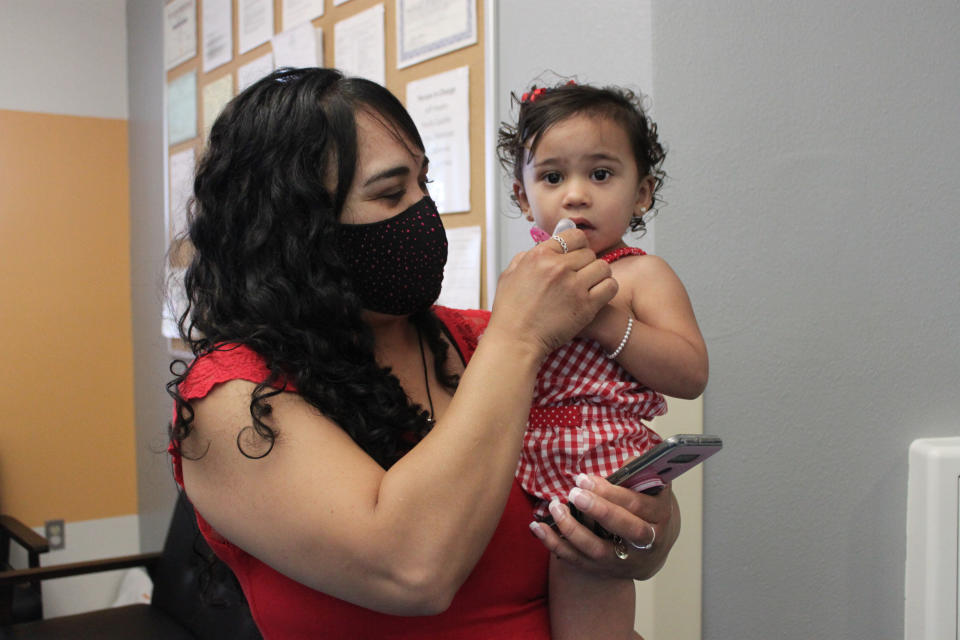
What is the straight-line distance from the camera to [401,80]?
2.12 m

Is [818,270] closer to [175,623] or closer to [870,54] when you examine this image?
[870,54]

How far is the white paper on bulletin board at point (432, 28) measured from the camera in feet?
6.19

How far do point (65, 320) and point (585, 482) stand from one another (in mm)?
3313

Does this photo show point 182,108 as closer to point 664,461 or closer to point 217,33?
point 217,33

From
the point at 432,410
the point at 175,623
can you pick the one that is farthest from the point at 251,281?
the point at 175,623

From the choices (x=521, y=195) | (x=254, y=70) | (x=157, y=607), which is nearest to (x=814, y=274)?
(x=521, y=195)

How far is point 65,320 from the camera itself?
3648 millimetres

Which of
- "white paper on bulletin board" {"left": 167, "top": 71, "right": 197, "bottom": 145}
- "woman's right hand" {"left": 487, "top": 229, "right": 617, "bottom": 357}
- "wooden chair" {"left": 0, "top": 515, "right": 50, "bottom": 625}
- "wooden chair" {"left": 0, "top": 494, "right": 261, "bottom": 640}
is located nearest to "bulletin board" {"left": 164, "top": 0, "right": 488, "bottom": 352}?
"white paper on bulletin board" {"left": 167, "top": 71, "right": 197, "bottom": 145}

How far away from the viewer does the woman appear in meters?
0.88

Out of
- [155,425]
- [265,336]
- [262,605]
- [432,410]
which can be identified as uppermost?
[265,336]

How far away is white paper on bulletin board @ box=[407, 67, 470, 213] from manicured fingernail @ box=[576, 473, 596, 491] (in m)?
1.02

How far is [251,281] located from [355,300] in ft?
0.43

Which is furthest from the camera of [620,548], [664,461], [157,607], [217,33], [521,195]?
[217,33]

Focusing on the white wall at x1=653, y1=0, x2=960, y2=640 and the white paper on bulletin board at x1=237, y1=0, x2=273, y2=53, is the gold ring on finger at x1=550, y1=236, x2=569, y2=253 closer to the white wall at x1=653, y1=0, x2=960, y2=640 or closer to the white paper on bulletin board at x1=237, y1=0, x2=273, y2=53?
the white wall at x1=653, y1=0, x2=960, y2=640
